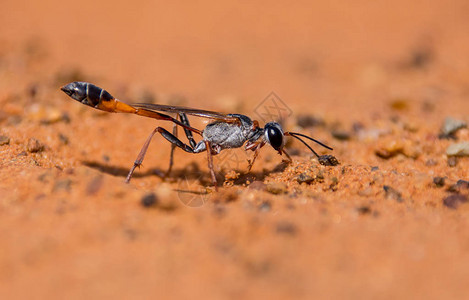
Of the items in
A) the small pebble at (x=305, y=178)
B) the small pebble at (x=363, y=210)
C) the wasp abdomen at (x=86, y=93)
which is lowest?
the small pebble at (x=363, y=210)

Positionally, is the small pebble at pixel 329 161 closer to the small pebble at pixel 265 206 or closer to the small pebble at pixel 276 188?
the small pebble at pixel 276 188

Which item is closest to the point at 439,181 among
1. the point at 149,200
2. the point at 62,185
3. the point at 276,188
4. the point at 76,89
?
the point at 276,188

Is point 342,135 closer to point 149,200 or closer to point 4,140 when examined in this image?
point 149,200

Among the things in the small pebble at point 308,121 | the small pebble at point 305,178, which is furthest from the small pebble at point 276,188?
the small pebble at point 308,121

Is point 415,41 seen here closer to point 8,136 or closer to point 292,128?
point 292,128

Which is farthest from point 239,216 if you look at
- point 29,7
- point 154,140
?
point 29,7

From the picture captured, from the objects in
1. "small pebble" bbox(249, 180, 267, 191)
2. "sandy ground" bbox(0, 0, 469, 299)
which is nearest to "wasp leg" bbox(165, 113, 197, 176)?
"sandy ground" bbox(0, 0, 469, 299)

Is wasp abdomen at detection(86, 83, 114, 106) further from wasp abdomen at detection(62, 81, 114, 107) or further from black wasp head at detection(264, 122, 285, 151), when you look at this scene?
black wasp head at detection(264, 122, 285, 151)
